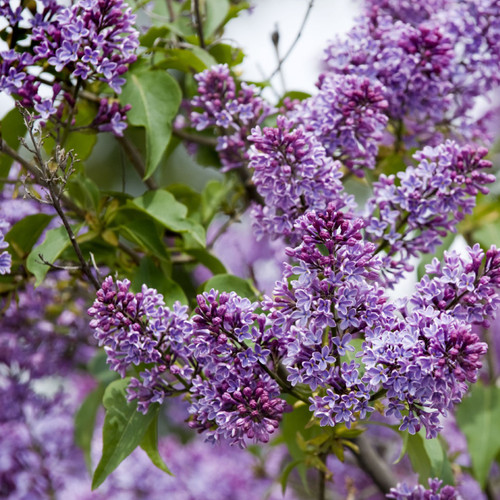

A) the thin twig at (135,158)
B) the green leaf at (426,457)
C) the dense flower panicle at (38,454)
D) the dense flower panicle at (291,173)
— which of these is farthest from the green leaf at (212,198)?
the dense flower panicle at (38,454)

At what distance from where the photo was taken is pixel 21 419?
2008mm

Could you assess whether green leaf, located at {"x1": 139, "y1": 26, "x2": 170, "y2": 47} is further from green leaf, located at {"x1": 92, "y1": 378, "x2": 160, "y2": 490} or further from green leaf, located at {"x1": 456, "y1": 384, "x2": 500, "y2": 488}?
green leaf, located at {"x1": 456, "y1": 384, "x2": 500, "y2": 488}


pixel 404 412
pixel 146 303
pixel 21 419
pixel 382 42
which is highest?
pixel 382 42

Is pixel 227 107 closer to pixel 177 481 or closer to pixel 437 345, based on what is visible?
pixel 437 345

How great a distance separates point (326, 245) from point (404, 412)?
251mm

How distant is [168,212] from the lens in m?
1.26

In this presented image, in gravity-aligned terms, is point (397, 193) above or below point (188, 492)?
above

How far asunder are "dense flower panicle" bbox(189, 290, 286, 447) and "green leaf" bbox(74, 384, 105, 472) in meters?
0.86

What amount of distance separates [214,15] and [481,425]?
1.03 metres

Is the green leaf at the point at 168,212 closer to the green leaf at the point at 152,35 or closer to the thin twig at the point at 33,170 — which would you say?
the thin twig at the point at 33,170

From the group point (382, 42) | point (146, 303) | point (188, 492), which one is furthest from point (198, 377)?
point (188, 492)

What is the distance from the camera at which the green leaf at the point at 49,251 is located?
1.15m

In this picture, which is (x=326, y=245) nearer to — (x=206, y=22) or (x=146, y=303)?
(x=146, y=303)

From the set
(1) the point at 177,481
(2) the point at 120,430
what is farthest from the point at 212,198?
(1) the point at 177,481
